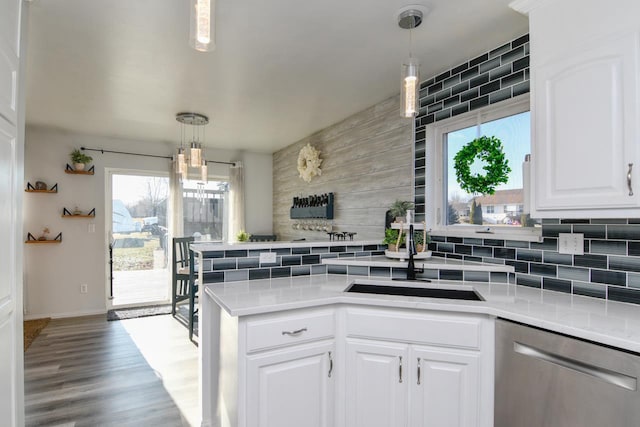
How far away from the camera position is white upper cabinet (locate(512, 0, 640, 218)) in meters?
1.36

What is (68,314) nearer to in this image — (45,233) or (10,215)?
(45,233)

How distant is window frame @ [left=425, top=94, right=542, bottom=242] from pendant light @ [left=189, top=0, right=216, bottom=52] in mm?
1914

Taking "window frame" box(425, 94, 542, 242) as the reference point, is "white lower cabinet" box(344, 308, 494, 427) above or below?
below

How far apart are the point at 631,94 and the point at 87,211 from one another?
18.2 feet

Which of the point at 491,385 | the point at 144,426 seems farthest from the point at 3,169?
the point at 491,385

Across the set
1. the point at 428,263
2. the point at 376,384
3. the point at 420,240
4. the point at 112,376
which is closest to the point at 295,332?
the point at 376,384

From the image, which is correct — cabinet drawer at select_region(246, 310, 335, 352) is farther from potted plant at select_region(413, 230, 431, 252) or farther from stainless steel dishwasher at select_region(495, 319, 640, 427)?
potted plant at select_region(413, 230, 431, 252)

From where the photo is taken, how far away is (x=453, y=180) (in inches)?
106

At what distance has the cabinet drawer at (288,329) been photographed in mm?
1577

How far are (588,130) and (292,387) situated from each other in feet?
5.94

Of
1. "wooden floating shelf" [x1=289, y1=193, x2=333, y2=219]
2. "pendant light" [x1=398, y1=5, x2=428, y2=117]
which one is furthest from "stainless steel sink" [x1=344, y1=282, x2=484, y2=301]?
"wooden floating shelf" [x1=289, y1=193, x2=333, y2=219]

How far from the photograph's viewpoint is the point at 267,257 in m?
2.27

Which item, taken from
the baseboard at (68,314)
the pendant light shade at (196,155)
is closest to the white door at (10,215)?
the pendant light shade at (196,155)

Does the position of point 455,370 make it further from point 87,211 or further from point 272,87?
point 87,211
